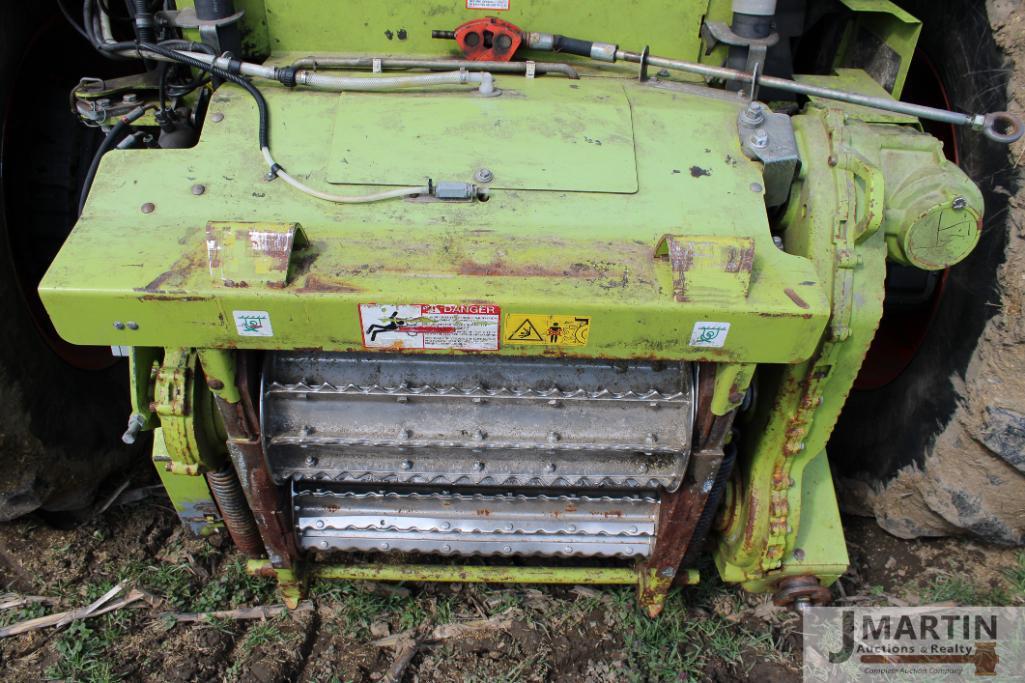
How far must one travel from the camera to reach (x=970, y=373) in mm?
2094

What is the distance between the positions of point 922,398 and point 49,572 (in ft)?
8.39

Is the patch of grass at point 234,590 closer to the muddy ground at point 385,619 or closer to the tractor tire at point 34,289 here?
the muddy ground at point 385,619

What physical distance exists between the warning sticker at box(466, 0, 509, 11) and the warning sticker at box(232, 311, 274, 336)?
97cm

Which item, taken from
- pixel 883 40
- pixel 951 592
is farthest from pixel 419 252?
pixel 951 592

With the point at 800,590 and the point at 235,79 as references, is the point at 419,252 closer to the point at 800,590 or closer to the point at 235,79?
the point at 235,79

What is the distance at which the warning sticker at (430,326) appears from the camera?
1.45 m

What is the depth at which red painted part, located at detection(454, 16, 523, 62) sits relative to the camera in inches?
75.9

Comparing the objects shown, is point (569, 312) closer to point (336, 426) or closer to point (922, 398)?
point (336, 426)

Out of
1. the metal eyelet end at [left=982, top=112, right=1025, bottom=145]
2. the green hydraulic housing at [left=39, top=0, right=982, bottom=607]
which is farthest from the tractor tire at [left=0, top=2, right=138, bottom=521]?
the metal eyelet end at [left=982, top=112, right=1025, bottom=145]

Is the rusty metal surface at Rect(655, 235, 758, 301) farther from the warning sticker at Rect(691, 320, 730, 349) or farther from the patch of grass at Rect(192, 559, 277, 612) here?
the patch of grass at Rect(192, 559, 277, 612)

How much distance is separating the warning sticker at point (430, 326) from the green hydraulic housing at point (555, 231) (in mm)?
20

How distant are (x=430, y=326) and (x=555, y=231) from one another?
327mm

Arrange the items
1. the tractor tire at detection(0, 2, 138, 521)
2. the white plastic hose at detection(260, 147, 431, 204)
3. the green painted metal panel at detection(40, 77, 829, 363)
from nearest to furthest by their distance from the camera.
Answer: the green painted metal panel at detection(40, 77, 829, 363) < the white plastic hose at detection(260, 147, 431, 204) < the tractor tire at detection(0, 2, 138, 521)

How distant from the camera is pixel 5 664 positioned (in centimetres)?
212
